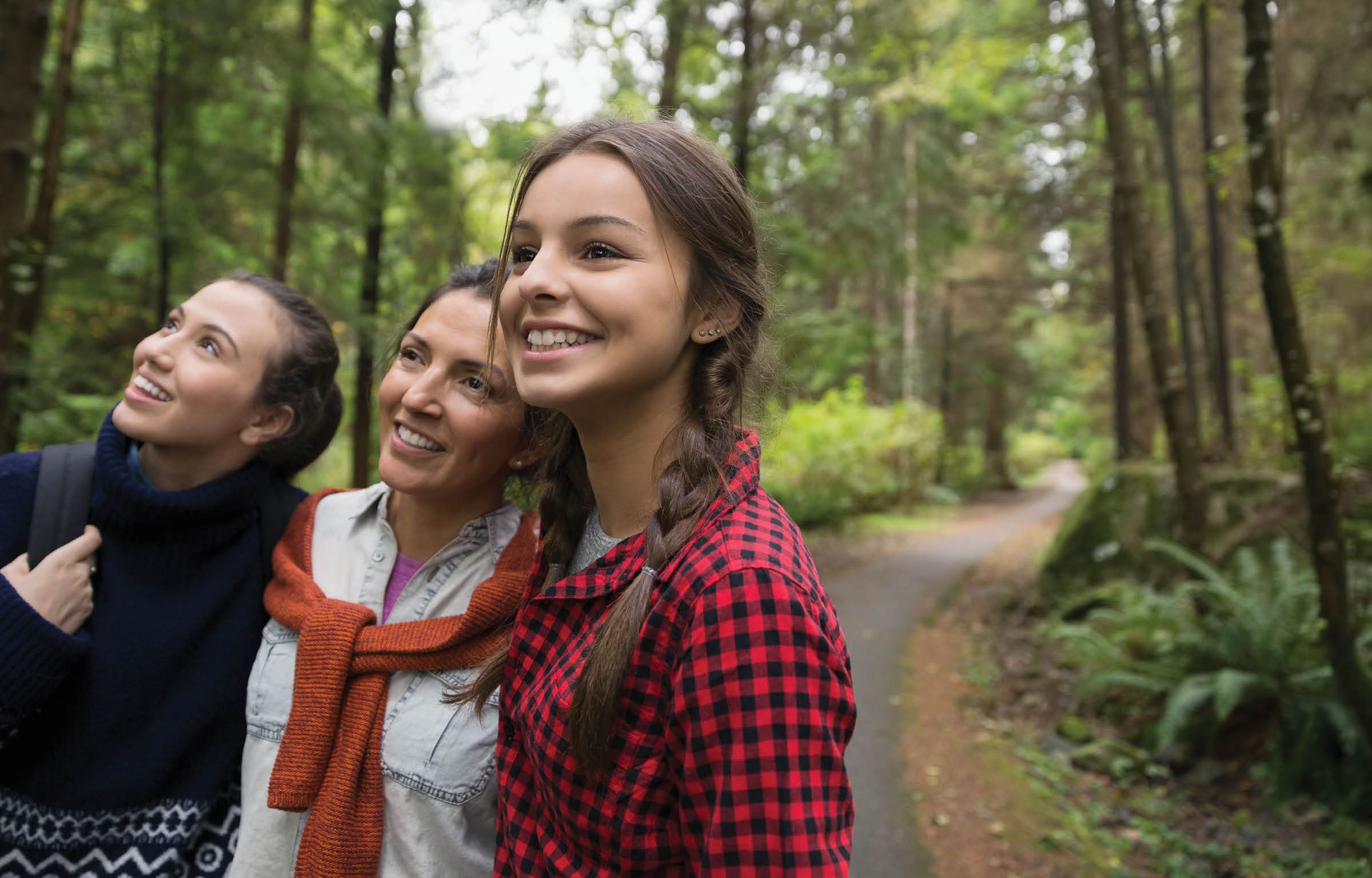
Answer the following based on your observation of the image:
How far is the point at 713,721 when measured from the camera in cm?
112

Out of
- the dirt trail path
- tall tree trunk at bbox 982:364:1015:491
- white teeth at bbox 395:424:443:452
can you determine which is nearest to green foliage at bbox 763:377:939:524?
the dirt trail path

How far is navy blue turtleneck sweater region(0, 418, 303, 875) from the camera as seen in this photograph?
1791mm

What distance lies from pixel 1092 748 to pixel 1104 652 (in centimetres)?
102

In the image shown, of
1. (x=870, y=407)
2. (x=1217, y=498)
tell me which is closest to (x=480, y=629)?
(x=1217, y=498)

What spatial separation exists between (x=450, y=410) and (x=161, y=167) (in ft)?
24.1

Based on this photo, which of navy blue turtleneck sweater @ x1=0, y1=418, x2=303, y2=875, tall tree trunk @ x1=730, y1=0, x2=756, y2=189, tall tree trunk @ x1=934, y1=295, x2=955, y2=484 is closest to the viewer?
navy blue turtleneck sweater @ x1=0, y1=418, x2=303, y2=875

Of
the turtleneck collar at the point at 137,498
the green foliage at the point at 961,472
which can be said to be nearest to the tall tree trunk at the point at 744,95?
the turtleneck collar at the point at 137,498

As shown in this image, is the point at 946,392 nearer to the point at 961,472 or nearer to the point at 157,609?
the point at 961,472

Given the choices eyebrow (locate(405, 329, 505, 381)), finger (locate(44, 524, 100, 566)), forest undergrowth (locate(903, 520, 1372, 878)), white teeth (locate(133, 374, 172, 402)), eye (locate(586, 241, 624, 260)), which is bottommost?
forest undergrowth (locate(903, 520, 1372, 878))

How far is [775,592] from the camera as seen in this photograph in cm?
115

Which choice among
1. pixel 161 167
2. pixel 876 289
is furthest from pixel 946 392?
pixel 161 167

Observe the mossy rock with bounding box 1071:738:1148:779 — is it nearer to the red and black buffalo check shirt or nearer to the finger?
the red and black buffalo check shirt

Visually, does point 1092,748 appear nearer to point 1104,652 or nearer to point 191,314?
point 1104,652

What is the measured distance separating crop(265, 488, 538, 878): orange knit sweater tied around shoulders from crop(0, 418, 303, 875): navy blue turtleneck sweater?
219 millimetres
